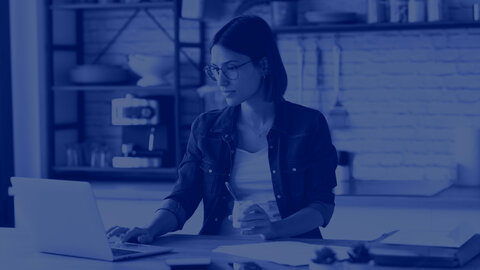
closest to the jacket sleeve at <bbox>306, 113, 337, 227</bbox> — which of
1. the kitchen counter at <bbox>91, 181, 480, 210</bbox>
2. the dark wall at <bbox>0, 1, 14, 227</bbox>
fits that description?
the kitchen counter at <bbox>91, 181, 480, 210</bbox>

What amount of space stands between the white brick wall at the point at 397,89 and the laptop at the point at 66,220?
2.57 metres

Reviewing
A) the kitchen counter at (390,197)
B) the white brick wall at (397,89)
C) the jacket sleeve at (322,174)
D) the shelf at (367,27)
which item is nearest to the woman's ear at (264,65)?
the jacket sleeve at (322,174)

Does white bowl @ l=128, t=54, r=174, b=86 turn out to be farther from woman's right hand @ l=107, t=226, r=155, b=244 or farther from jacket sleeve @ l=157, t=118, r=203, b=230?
woman's right hand @ l=107, t=226, r=155, b=244

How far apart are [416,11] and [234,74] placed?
6.36ft

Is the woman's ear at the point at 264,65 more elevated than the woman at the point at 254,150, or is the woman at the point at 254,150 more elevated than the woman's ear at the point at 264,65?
the woman's ear at the point at 264,65

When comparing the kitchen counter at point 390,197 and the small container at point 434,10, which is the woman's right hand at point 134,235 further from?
the small container at point 434,10

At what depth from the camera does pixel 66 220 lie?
242 centimetres

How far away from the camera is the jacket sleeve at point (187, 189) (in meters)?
2.93

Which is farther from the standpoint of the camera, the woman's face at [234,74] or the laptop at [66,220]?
the woman's face at [234,74]

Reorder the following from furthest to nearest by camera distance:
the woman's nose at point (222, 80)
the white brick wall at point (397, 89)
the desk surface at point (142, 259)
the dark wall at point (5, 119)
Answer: the dark wall at point (5, 119)
the white brick wall at point (397, 89)
the woman's nose at point (222, 80)
the desk surface at point (142, 259)

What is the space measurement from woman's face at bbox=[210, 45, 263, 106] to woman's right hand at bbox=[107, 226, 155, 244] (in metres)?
0.51

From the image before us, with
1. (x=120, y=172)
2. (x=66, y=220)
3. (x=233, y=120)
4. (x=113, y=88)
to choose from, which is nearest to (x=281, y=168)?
(x=233, y=120)

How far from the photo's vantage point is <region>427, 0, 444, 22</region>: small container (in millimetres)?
4523

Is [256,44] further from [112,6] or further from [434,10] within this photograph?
[112,6]
